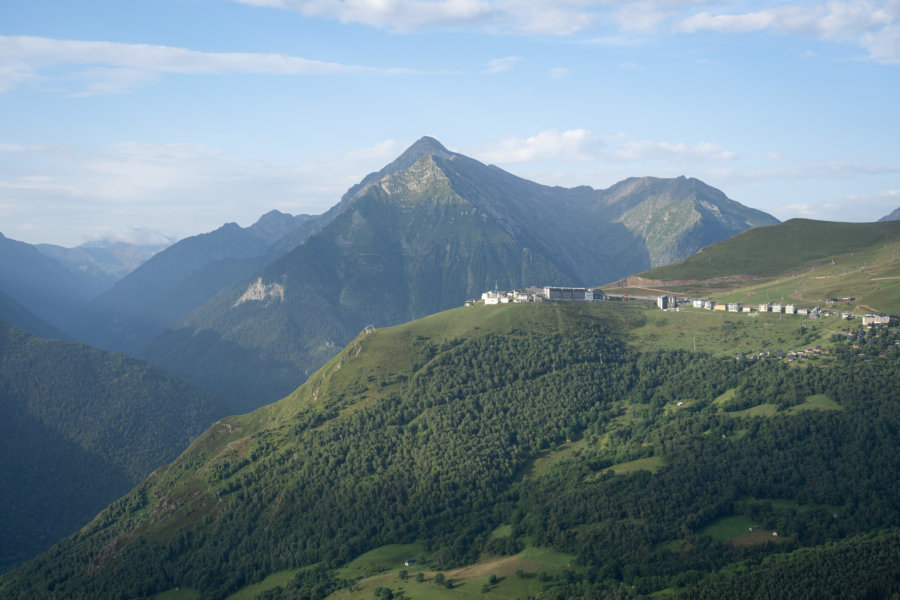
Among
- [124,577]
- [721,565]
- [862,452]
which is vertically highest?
[862,452]

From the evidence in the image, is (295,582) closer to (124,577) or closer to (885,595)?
(124,577)

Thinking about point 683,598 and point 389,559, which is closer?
point 683,598

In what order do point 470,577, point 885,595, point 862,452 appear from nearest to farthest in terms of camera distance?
point 885,595
point 470,577
point 862,452

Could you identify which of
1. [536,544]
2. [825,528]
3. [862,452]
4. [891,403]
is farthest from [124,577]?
[891,403]

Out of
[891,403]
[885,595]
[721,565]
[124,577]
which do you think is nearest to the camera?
[885,595]

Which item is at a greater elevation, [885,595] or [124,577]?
[885,595]

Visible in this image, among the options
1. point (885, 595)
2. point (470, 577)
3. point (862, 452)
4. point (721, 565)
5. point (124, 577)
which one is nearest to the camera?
point (885, 595)

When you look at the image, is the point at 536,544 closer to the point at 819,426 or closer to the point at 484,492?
the point at 484,492

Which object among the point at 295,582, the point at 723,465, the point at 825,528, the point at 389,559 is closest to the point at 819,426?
the point at 723,465

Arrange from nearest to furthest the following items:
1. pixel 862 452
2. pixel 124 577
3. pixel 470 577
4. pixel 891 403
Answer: pixel 470 577
pixel 862 452
pixel 891 403
pixel 124 577
